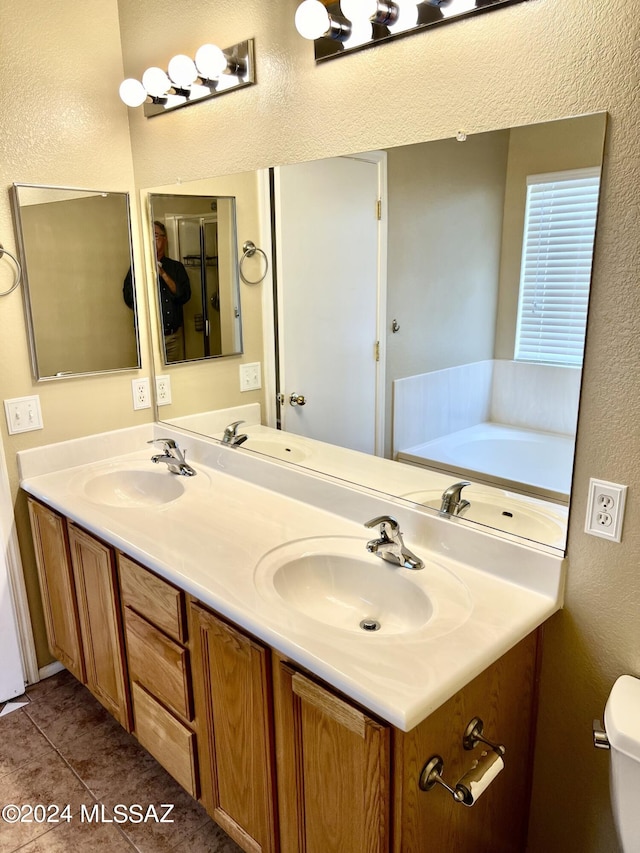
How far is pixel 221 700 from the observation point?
1422 millimetres

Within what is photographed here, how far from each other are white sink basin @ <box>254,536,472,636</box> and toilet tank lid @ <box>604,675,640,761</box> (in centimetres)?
30

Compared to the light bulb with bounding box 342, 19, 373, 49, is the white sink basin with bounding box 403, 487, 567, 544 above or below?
below

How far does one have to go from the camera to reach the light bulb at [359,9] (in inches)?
51.3

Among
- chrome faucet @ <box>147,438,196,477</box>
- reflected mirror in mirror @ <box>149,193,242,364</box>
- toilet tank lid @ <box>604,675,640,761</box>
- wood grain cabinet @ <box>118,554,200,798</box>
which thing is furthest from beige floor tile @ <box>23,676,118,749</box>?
toilet tank lid @ <box>604,675,640,761</box>

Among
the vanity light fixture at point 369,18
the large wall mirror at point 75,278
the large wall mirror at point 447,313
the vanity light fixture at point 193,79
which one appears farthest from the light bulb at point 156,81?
the vanity light fixture at point 369,18

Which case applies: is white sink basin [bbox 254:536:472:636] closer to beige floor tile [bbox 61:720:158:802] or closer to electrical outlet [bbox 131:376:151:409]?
beige floor tile [bbox 61:720:158:802]

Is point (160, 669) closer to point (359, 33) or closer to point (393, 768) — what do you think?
point (393, 768)

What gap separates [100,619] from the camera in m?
1.89

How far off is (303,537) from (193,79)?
142 cm

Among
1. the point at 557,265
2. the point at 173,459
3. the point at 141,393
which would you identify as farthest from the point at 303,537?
the point at 141,393

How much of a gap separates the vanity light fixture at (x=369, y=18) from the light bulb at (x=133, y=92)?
763 millimetres

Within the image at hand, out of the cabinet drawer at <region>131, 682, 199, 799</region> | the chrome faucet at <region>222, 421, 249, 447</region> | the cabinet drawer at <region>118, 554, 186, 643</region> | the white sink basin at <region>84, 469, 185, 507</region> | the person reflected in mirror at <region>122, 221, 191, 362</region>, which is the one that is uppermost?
the person reflected in mirror at <region>122, 221, 191, 362</region>

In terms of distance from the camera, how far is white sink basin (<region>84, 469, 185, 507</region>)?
2109 millimetres

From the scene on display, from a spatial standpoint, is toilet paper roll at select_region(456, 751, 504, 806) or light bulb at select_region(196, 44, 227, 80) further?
light bulb at select_region(196, 44, 227, 80)
